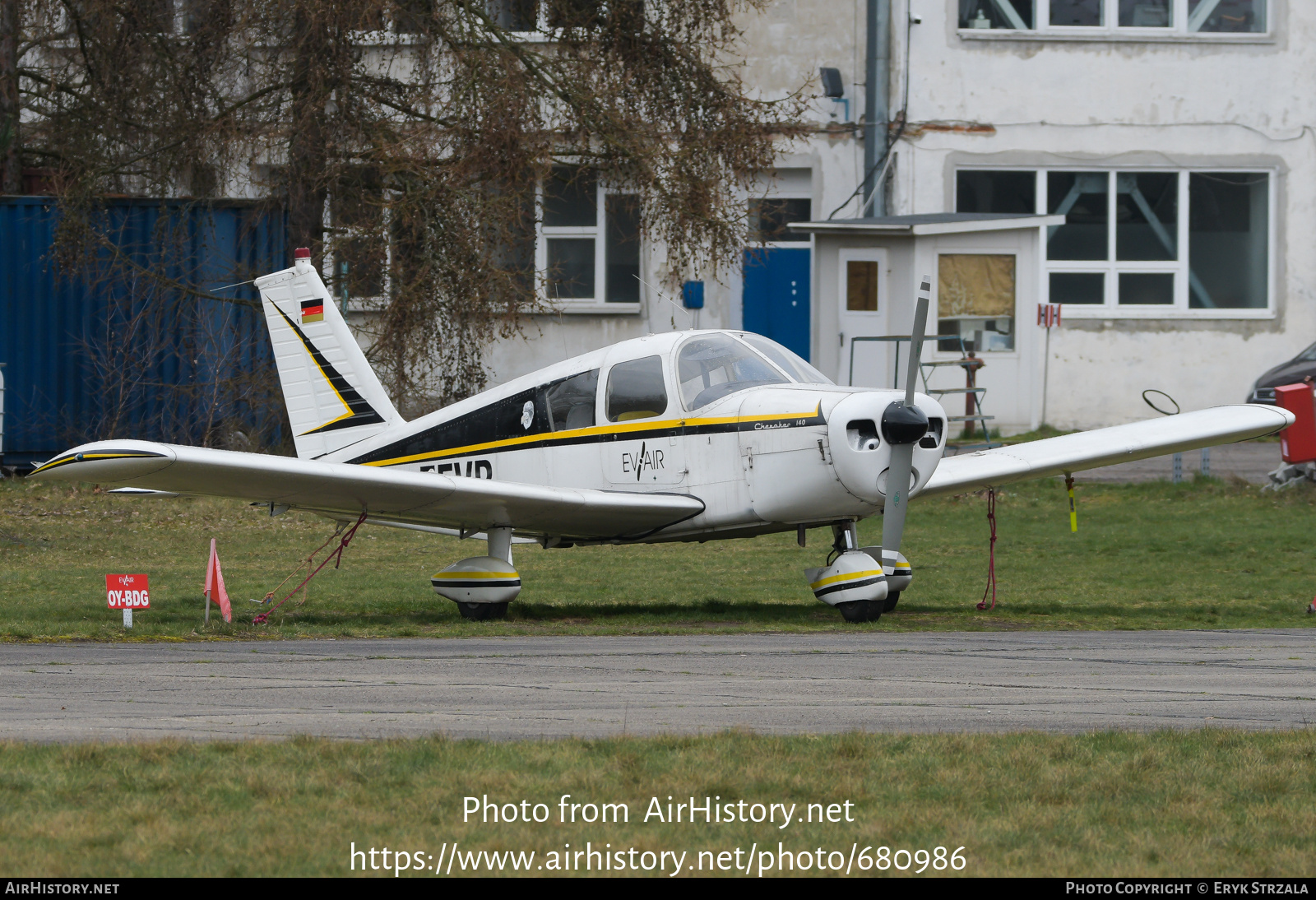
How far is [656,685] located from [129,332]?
1553cm

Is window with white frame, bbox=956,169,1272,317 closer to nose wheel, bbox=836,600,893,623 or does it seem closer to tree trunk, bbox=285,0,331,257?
tree trunk, bbox=285,0,331,257

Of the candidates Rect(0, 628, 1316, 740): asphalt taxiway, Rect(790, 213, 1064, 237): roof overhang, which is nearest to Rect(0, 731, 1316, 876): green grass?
Rect(0, 628, 1316, 740): asphalt taxiway

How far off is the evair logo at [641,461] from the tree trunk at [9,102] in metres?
14.2

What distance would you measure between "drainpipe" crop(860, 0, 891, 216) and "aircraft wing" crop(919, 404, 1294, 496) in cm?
1324

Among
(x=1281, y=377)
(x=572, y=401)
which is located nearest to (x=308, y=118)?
(x=572, y=401)

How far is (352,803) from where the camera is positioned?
5094 millimetres

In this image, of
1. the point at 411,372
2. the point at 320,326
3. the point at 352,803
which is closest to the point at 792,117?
the point at 411,372

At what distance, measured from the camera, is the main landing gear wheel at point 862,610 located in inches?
428

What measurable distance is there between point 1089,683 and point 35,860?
204 inches

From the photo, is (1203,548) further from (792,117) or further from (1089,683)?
(792,117)

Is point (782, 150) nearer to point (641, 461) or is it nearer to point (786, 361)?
point (786, 361)

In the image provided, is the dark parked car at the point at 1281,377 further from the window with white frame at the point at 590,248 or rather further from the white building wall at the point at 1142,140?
the window with white frame at the point at 590,248

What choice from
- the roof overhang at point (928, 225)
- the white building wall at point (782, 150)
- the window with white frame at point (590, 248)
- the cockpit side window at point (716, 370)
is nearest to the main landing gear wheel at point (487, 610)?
the cockpit side window at point (716, 370)

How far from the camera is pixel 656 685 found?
25.5 feet
